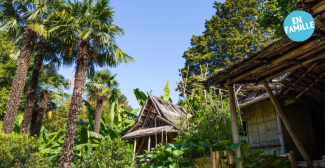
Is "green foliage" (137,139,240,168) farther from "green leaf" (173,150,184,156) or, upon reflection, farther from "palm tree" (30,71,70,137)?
"palm tree" (30,71,70,137)

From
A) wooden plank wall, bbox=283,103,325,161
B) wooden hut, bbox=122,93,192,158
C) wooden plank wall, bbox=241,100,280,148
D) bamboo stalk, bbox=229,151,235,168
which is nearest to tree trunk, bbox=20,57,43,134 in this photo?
wooden hut, bbox=122,93,192,158

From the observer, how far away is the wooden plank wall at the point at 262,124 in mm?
7185

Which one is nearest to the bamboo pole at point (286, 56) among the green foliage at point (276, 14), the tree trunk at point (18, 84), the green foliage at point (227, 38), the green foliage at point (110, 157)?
the green foliage at point (276, 14)

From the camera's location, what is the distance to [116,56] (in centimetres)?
1228

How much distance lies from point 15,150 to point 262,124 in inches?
326

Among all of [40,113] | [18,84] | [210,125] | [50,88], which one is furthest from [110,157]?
[50,88]

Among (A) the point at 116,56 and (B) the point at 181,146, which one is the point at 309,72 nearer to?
(B) the point at 181,146

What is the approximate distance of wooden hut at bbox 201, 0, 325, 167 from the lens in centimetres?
377

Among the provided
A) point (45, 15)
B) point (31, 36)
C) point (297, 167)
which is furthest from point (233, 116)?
point (45, 15)

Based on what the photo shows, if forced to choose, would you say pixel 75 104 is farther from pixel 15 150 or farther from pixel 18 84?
pixel 15 150

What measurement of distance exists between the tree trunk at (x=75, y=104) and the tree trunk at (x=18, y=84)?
2178 mm

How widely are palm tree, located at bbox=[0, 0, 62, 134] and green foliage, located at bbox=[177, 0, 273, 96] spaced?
1570 cm

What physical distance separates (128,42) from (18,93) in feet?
17.4

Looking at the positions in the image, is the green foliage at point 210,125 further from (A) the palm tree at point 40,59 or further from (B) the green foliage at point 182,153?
(A) the palm tree at point 40,59
